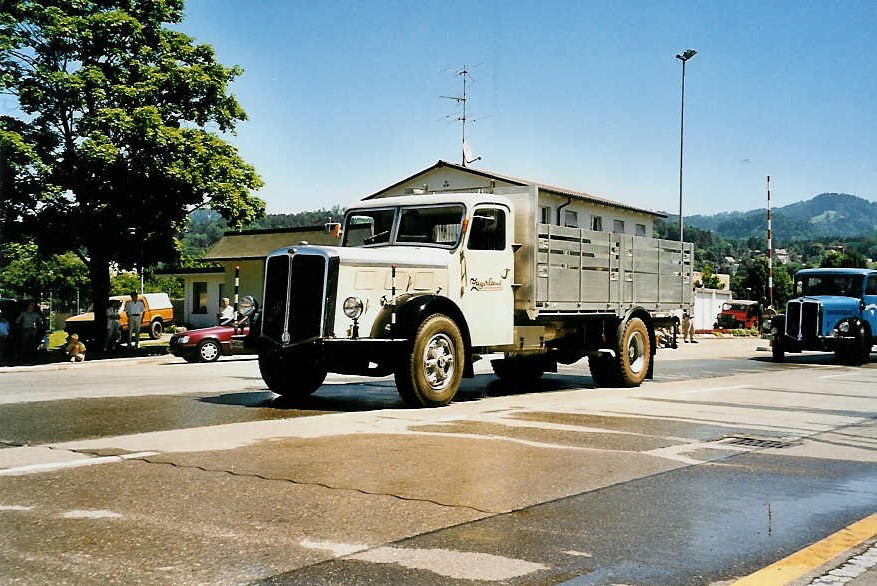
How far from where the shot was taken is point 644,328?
1419 centimetres

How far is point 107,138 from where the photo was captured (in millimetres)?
20859

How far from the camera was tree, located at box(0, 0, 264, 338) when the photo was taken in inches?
835

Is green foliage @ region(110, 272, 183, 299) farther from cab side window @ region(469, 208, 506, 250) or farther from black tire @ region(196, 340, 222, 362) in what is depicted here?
cab side window @ region(469, 208, 506, 250)

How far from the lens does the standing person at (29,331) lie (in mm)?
21781

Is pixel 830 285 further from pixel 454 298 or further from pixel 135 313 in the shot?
pixel 135 313

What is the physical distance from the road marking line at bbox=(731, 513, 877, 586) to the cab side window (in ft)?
23.0

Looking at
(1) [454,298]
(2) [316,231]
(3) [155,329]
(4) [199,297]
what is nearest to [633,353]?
(1) [454,298]

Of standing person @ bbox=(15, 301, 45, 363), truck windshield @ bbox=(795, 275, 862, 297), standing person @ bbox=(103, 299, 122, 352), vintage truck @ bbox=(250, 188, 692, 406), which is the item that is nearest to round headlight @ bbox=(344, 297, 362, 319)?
vintage truck @ bbox=(250, 188, 692, 406)

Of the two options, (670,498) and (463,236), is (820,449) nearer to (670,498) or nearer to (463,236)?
(670,498)

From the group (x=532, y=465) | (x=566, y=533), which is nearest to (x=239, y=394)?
(x=532, y=465)

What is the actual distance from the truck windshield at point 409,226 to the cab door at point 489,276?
10.5 inches

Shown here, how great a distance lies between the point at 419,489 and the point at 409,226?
20.5 feet

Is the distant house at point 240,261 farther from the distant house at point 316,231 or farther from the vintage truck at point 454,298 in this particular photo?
the vintage truck at point 454,298

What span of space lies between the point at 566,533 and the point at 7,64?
71.3 feet
